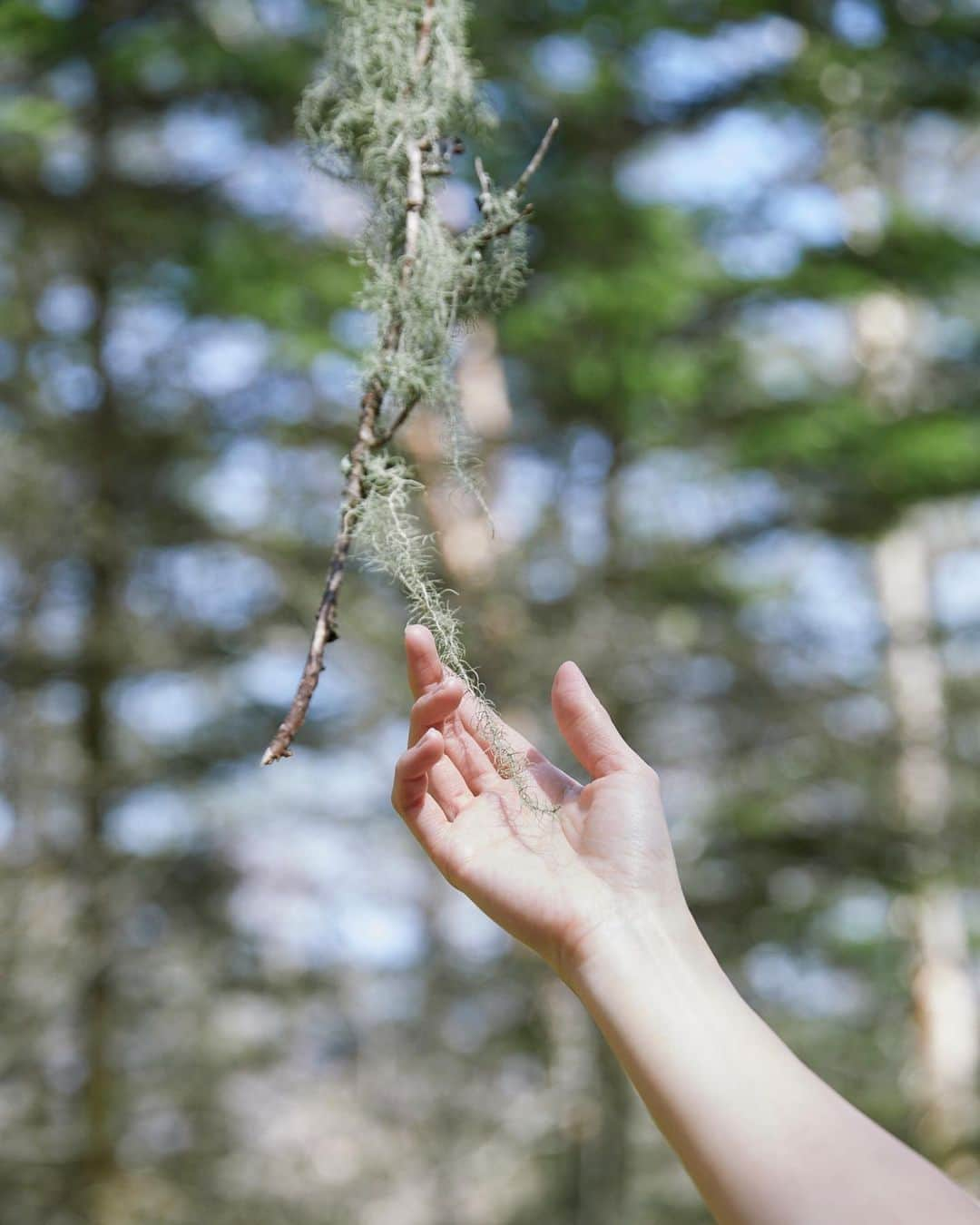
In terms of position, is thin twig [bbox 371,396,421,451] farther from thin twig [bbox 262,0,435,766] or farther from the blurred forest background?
the blurred forest background

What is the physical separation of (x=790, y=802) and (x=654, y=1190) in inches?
127

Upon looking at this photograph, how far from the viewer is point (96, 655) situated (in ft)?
16.1

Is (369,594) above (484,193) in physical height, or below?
above

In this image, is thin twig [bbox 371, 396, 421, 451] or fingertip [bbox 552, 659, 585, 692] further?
fingertip [bbox 552, 659, 585, 692]

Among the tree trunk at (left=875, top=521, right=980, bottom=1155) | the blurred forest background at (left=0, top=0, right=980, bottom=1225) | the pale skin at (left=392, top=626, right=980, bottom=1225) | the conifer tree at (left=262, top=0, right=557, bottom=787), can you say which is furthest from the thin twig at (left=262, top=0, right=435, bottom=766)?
the tree trunk at (left=875, top=521, right=980, bottom=1155)

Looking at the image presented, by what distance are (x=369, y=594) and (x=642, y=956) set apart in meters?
4.73

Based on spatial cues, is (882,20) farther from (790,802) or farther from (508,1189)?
(508,1189)

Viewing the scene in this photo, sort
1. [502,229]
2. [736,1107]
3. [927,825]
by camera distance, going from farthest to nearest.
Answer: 1. [927,825]
2. [502,229]
3. [736,1107]

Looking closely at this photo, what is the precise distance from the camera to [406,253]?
3.42ft

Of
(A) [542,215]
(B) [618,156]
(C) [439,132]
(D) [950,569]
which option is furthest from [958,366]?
(C) [439,132]

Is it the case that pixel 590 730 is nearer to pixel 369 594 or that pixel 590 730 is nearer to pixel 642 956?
pixel 642 956

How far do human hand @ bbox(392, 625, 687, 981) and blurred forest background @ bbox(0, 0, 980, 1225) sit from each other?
342cm

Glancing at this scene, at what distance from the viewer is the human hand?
108 cm

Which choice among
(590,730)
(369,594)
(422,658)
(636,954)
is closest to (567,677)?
(590,730)
